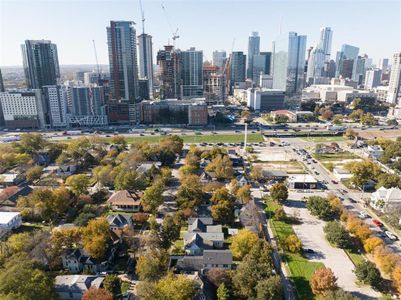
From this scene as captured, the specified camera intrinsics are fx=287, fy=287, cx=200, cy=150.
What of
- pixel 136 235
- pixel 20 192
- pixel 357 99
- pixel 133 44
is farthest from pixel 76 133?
pixel 357 99

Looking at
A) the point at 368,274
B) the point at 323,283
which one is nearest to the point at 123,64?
the point at 323,283

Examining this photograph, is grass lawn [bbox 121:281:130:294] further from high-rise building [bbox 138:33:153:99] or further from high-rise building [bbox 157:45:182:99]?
high-rise building [bbox 138:33:153:99]

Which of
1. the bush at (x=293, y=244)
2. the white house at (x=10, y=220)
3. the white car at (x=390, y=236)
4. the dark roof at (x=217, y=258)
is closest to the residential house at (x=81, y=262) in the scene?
the dark roof at (x=217, y=258)

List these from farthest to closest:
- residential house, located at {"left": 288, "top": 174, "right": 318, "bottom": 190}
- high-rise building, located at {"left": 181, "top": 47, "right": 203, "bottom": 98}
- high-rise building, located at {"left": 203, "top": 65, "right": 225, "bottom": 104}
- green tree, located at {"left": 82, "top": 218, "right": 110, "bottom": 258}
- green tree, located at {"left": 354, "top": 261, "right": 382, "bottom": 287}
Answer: high-rise building, located at {"left": 203, "top": 65, "right": 225, "bottom": 104} < high-rise building, located at {"left": 181, "top": 47, "right": 203, "bottom": 98} < residential house, located at {"left": 288, "top": 174, "right": 318, "bottom": 190} < green tree, located at {"left": 82, "top": 218, "right": 110, "bottom": 258} < green tree, located at {"left": 354, "top": 261, "right": 382, "bottom": 287}

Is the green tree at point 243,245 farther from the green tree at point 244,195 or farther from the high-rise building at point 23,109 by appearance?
the high-rise building at point 23,109

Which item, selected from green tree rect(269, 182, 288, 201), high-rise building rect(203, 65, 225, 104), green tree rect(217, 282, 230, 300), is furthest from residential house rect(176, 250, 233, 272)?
high-rise building rect(203, 65, 225, 104)

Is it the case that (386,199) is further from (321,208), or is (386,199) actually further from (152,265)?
(152,265)
